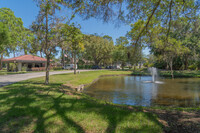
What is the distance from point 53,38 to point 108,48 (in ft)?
131

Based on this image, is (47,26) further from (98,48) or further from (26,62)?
(98,48)

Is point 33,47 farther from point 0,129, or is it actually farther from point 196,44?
point 196,44

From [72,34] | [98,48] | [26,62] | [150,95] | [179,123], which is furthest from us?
[98,48]

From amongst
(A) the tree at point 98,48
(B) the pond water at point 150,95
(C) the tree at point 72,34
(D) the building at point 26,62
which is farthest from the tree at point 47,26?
(A) the tree at point 98,48

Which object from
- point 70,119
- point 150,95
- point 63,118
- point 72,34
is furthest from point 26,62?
point 70,119

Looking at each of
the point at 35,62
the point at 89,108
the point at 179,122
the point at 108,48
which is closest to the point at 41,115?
the point at 89,108

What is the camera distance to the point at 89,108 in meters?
4.67

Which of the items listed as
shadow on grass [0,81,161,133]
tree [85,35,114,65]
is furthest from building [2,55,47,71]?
shadow on grass [0,81,161,133]

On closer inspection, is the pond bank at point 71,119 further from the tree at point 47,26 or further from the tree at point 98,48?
the tree at point 98,48

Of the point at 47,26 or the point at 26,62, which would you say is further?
the point at 26,62

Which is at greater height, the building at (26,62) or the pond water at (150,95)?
the building at (26,62)

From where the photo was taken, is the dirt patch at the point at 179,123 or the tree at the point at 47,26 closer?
the dirt patch at the point at 179,123

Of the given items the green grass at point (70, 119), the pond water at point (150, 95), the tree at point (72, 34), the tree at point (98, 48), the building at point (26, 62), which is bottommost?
the pond water at point (150, 95)

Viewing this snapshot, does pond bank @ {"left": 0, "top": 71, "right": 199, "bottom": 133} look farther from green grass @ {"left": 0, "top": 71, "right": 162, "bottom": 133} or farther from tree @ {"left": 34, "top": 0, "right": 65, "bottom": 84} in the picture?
tree @ {"left": 34, "top": 0, "right": 65, "bottom": 84}
